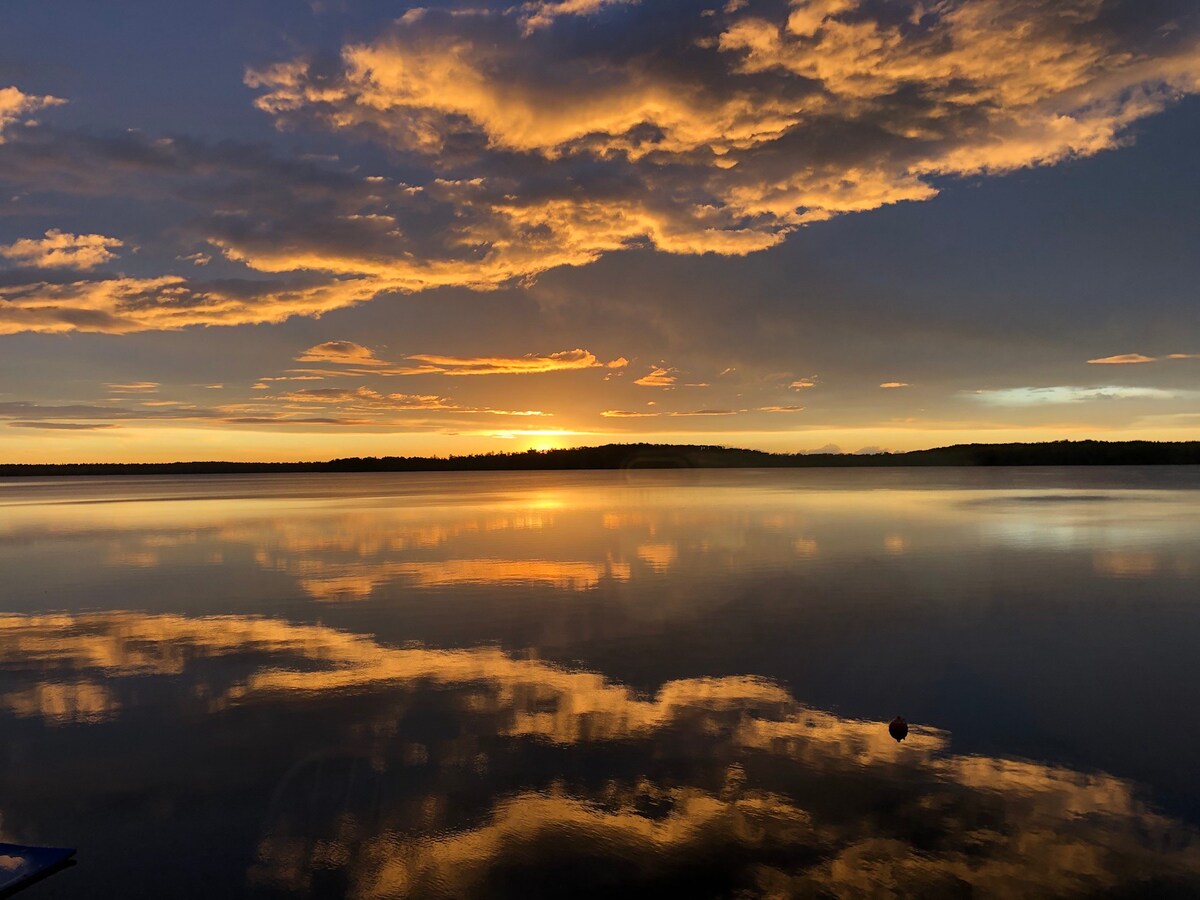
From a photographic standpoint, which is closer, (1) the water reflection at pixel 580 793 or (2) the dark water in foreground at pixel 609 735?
(1) the water reflection at pixel 580 793

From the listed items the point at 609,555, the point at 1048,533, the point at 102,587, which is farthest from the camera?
the point at 1048,533

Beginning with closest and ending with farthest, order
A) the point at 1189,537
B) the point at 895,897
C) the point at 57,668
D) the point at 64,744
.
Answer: the point at 895,897
the point at 64,744
the point at 57,668
the point at 1189,537

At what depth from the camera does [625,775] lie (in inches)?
406

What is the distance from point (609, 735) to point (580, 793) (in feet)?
6.80

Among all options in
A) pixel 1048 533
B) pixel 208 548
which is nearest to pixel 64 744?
pixel 208 548

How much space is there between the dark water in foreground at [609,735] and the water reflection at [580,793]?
1.9 inches

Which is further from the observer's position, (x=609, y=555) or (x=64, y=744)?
(x=609, y=555)

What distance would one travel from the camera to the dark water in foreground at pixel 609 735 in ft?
27.1

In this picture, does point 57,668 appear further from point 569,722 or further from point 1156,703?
point 1156,703

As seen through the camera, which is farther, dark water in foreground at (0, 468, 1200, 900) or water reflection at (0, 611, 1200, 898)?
dark water in foreground at (0, 468, 1200, 900)

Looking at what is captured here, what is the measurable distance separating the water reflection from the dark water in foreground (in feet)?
0.16

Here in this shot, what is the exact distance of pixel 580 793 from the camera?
976 centimetres

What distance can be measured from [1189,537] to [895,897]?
40804 mm

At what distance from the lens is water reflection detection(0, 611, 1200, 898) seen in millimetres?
8070
